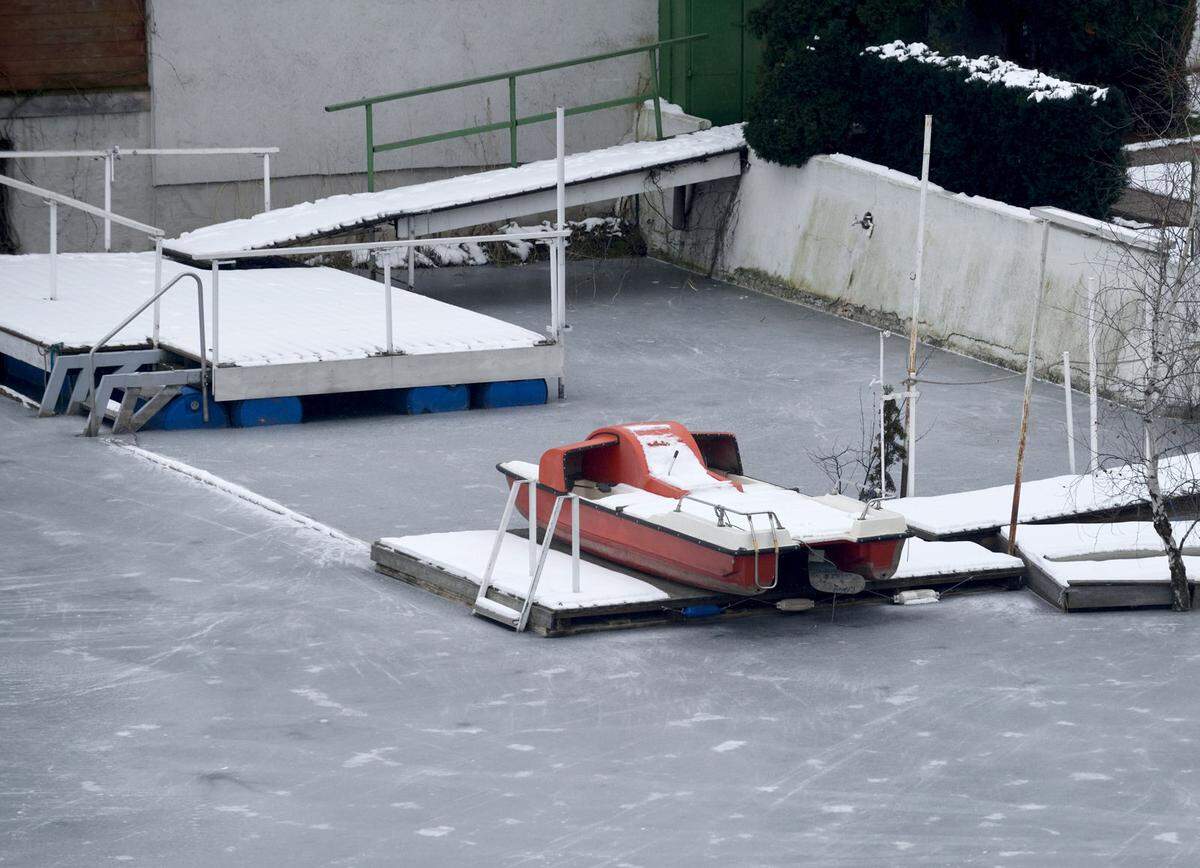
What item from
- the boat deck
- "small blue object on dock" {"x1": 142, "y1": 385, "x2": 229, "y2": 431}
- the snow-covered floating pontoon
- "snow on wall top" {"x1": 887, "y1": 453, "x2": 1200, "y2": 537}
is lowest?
the snow-covered floating pontoon

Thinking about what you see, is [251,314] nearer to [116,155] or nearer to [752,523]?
[116,155]

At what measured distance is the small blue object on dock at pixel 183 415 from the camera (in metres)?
15.7

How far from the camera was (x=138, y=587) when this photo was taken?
1155cm

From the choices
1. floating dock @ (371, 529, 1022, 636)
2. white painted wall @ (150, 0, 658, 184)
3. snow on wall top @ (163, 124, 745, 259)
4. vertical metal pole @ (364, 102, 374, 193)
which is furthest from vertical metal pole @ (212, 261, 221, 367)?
white painted wall @ (150, 0, 658, 184)

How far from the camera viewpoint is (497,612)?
430 inches

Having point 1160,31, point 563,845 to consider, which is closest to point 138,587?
point 563,845

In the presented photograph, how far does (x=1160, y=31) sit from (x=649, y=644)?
1350 centimetres

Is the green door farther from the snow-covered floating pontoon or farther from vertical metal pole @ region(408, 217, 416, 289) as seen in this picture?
the snow-covered floating pontoon

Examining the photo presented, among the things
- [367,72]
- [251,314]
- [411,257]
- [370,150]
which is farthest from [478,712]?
[367,72]

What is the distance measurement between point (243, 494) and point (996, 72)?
9.47 metres

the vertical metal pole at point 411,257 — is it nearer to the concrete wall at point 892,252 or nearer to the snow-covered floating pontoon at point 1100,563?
the concrete wall at point 892,252

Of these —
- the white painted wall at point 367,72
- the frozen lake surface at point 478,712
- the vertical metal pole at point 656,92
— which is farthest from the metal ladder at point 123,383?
the vertical metal pole at point 656,92

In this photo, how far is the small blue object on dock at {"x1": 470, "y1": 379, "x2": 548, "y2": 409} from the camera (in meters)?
16.8

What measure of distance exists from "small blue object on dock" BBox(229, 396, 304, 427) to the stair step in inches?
210
